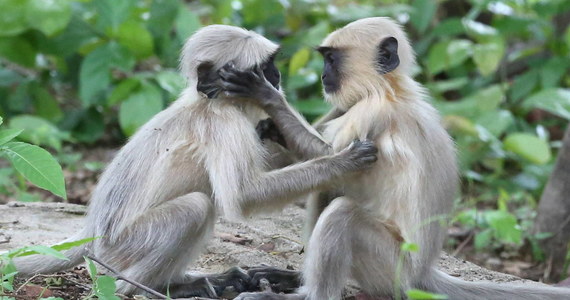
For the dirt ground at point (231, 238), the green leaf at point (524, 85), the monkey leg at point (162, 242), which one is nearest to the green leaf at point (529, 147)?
the green leaf at point (524, 85)

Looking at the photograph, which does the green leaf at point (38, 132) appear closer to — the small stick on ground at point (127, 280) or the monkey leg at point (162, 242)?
the monkey leg at point (162, 242)

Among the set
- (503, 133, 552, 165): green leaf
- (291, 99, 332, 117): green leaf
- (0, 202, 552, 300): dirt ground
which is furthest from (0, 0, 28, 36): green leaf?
(503, 133, 552, 165): green leaf

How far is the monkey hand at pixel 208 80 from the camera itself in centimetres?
473

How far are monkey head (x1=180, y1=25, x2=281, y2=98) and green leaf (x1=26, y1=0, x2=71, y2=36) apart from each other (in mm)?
3834

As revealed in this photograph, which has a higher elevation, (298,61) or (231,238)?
(298,61)

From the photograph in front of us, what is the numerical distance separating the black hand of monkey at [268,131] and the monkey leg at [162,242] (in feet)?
1.73

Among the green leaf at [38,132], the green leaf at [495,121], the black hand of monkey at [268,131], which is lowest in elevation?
the green leaf at [495,121]

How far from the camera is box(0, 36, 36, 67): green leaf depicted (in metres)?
8.81

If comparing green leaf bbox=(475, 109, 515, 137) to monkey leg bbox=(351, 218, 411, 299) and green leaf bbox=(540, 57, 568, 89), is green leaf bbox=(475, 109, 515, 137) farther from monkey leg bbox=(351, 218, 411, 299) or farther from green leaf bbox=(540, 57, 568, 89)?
monkey leg bbox=(351, 218, 411, 299)

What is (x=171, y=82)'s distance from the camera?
833 cm

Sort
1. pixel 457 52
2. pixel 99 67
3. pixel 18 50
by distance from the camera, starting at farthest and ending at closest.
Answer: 1. pixel 457 52
2. pixel 18 50
3. pixel 99 67

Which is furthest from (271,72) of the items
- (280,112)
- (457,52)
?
(457,52)

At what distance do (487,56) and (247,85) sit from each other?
5459 mm

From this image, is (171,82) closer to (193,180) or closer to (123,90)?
(123,90)
